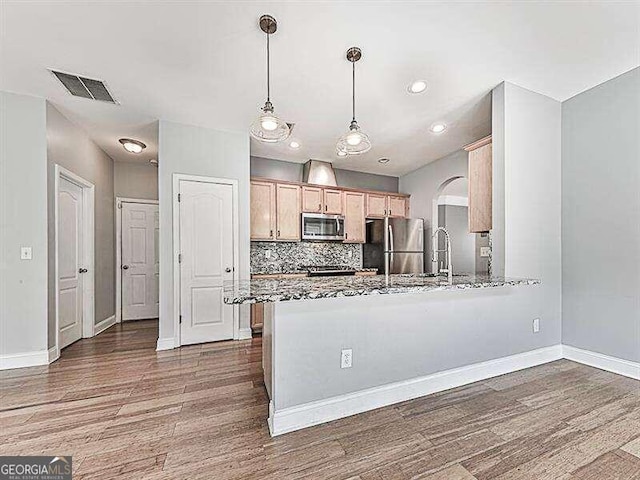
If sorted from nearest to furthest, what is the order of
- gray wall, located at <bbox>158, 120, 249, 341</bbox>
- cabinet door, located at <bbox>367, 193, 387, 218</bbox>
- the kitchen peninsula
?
the kitchen peninsula, gray wall, located at <bbox>158, 120, 249, 341</bbox>, cabinet door, located at <bbox>367, 193, 387, 218</bbox>

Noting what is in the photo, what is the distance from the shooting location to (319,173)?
528cm

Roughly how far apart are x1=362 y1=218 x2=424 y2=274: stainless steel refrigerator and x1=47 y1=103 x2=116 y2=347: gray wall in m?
4.27

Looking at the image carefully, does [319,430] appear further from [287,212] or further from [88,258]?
[88,258]

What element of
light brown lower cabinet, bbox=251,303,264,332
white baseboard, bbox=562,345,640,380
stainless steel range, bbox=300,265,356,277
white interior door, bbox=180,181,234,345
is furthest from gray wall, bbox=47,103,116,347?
white baseboard, bbox=562,345,640,380

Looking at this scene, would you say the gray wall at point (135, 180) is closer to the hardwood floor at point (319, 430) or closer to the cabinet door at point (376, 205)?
the hardwood floor at point (319, 430)

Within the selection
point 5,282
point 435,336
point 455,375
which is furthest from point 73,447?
point 455,375

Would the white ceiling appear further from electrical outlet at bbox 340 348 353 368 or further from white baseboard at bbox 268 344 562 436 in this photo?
white baseboard at bbox 268 344 562 436

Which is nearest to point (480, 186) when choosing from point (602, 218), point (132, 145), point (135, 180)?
point (602, 218)

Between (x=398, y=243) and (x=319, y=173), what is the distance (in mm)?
1812

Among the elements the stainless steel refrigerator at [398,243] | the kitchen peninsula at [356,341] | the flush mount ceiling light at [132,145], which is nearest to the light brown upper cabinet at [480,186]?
the kitchen peninsula at [356,341]

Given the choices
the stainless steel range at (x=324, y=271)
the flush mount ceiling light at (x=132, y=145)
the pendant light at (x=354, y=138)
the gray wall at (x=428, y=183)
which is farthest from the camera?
the gray wall at (x=428, y=183)

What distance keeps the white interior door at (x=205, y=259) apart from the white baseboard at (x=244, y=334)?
5.1 inches

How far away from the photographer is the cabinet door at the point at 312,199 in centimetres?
505

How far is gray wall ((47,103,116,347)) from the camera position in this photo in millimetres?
3301
